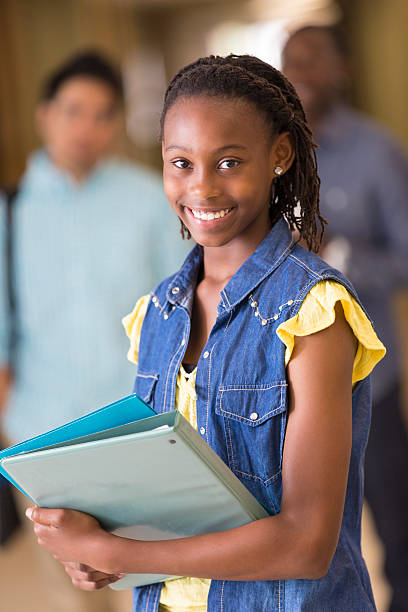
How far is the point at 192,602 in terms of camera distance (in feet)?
3.47

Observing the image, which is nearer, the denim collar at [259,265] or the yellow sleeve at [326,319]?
the yellow sleeve at [326,319]

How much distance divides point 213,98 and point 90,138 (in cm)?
154

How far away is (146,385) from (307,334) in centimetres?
31

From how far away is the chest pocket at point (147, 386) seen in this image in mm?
1108

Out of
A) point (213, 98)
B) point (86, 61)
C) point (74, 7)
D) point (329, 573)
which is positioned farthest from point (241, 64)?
point (74, 7)

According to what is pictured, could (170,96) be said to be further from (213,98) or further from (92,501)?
(92,501)

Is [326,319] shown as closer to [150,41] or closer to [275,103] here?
[275,103]

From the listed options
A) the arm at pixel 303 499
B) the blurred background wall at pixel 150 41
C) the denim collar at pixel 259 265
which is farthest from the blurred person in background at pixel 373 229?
the blurred background wall at pixel 150 41

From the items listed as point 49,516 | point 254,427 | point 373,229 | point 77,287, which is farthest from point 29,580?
point 254,427

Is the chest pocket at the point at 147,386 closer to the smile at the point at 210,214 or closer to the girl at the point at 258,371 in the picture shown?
the girl at the point at 258,371

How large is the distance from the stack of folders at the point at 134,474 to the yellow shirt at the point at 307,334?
115mm

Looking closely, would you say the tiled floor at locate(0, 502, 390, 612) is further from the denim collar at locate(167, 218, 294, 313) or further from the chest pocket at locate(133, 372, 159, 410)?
the denim collar at locate(167, 218, 294, 313)

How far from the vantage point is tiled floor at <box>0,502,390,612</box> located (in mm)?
2660

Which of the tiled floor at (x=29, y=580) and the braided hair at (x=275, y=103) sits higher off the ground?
the braided hair at (x=275, y=103)
